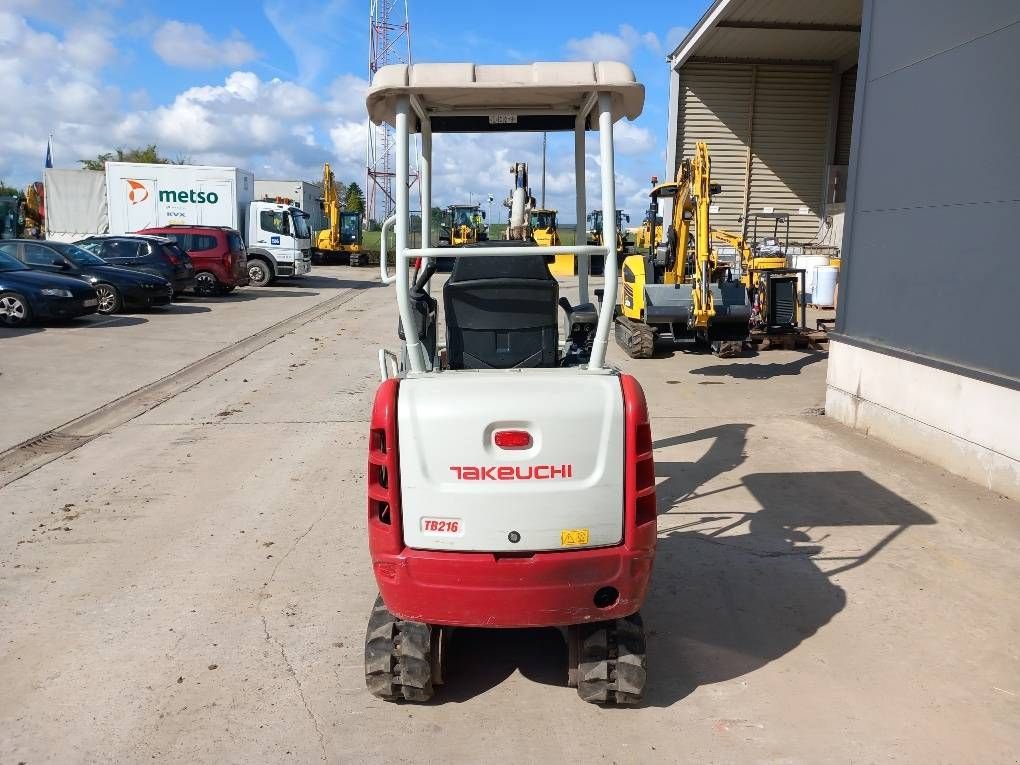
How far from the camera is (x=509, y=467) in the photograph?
3.21m

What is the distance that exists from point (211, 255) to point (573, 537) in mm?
20791

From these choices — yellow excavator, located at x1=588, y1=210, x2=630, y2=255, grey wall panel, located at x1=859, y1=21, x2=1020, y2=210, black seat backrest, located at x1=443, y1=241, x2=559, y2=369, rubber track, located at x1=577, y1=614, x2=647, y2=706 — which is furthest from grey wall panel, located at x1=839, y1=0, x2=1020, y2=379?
rubber track, located at x1=577, y1=614, x2=647, y2=706

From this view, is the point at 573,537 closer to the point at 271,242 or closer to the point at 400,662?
the point at 400,662

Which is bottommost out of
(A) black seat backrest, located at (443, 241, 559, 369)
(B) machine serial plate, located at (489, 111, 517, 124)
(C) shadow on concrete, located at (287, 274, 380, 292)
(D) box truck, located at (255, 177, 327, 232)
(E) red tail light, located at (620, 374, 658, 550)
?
(C) shadow on concrete, located at (287, 274, 380, 292)

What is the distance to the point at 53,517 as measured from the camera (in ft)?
19.3

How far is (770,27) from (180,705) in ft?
62.4

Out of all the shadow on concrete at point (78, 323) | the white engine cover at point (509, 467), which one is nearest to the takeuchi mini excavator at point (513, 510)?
the white engine cover at point (509, 467)

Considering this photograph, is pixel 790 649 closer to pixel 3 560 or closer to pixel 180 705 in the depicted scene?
pixel 180 705

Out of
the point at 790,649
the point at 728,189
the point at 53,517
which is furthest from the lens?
the point at 728,189

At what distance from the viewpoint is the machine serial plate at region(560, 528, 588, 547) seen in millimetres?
3250

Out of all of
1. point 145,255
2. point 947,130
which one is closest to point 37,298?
point 145,255

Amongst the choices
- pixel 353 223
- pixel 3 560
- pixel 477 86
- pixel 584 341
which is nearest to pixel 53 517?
pixel 3 560

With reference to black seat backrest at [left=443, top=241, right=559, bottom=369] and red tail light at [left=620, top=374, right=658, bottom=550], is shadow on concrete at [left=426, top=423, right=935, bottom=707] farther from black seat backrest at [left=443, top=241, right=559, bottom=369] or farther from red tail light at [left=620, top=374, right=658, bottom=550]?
black seat backrest at [left=443, top=241, right=559, bottom=369]

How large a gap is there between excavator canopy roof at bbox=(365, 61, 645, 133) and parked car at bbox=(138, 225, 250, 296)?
19.0 metres
